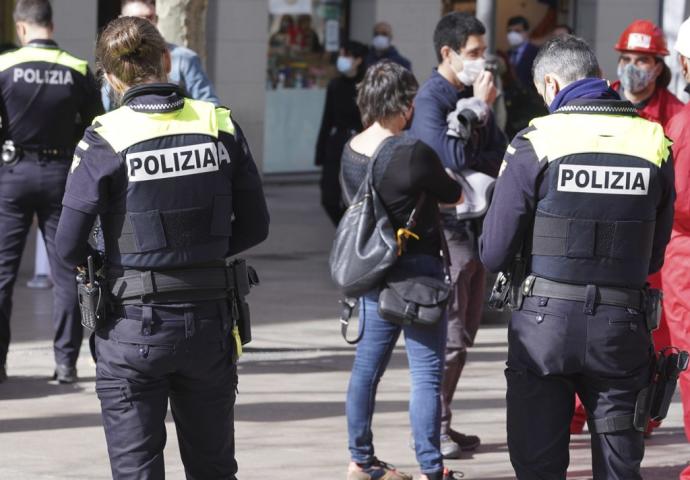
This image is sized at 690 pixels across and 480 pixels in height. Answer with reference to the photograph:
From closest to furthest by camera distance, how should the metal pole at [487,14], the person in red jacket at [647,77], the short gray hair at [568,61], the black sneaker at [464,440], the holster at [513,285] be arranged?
the holster at [513,285], the short gray hair at [568,61], the black sneaker at [464,440], the person in red jacket at [647,77], the metal pole at [487,14]

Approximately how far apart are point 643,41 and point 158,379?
12.8ft

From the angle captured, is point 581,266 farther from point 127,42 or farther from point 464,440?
point 464,440

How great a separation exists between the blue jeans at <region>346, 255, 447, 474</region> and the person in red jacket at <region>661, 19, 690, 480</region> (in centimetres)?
93

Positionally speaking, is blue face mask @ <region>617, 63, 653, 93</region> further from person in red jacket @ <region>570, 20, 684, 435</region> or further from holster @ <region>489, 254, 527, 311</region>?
holster @ <region>489, 254, 527, 311</region>

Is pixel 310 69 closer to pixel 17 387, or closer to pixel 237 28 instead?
pixel 237 28

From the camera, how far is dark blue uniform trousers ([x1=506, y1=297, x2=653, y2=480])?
448 cm

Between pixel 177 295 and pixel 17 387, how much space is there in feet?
11.5

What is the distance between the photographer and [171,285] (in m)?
4.33

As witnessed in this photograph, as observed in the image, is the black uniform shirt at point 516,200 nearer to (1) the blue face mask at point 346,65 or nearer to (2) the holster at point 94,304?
(2) the holster at point 94,304

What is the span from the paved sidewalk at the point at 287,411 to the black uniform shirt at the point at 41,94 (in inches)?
52.9

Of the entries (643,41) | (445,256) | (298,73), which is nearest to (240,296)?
(445,256)

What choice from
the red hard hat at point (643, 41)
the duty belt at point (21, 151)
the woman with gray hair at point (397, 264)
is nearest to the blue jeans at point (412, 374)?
the woman with gray hair at point (397, 264)

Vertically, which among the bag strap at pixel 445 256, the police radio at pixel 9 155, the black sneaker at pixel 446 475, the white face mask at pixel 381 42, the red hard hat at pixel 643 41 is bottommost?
the black sneaker at pixel 446 475

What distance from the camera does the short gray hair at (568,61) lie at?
15.5 ft
